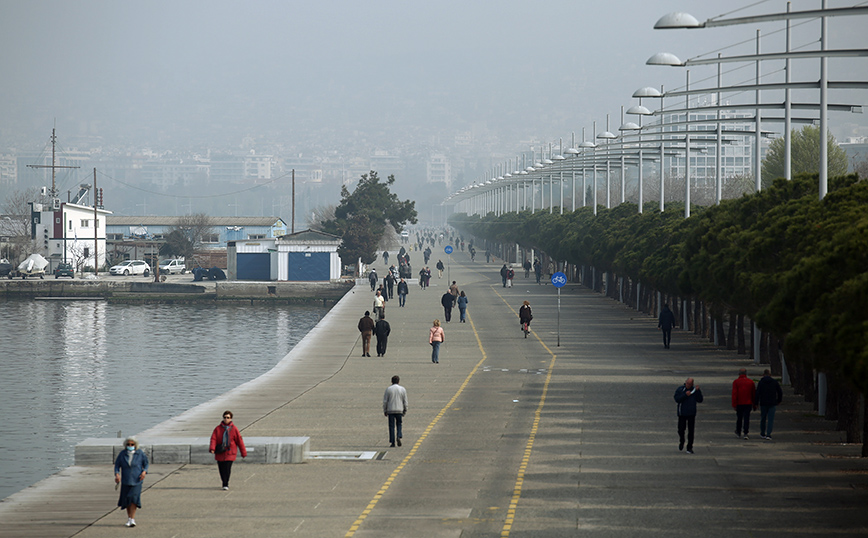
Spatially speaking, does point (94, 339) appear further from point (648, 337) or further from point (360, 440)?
point (360, 440)

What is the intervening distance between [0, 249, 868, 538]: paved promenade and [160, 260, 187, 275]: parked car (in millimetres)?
84935

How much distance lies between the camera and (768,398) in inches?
904

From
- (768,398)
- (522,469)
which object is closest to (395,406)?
(522,469)

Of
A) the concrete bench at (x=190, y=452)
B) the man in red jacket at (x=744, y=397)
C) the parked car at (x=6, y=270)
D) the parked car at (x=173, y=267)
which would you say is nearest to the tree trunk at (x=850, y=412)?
the man in red jacket at (x=744, y=397)

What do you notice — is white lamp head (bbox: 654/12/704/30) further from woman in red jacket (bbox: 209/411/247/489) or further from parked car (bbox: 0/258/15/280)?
parked car (bbox: 0/258/15/280)

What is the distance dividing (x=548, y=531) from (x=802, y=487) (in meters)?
5.40

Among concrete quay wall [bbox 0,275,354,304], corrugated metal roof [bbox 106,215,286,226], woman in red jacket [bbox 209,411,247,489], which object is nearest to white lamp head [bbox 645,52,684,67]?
woman in red jacket [bbox 209,411,247,489]

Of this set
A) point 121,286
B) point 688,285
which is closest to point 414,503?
point 688,285

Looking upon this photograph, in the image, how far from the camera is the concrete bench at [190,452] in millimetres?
20766

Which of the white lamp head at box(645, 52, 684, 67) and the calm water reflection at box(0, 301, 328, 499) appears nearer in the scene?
the white lamp head at box(645, 52, 684, 67)

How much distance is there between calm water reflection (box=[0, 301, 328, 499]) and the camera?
35.7 metres

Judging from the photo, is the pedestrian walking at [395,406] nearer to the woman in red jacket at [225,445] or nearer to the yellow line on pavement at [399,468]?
the yellow line on pavement at [399,468]

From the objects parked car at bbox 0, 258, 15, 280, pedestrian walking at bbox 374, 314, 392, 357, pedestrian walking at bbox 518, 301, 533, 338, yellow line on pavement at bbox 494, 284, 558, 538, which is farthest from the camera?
parked car at bbox 0, 258, 15, 280

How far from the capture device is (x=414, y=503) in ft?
57.1
